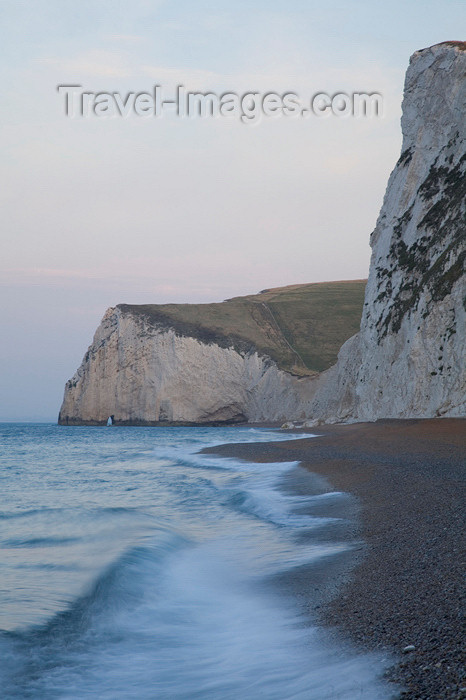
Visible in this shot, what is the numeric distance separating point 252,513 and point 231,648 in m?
5.60

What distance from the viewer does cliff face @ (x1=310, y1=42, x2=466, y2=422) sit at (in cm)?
2275

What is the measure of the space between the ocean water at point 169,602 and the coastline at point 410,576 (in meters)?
0.23

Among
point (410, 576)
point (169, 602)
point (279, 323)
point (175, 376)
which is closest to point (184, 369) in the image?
point (175, 376)

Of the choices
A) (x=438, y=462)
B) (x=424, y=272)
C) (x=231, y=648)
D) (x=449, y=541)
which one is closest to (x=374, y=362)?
(x=424, y=272)

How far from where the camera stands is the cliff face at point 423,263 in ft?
74.6

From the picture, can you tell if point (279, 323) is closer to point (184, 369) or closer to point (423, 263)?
point (184, 369)

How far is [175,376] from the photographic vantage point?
67.3m

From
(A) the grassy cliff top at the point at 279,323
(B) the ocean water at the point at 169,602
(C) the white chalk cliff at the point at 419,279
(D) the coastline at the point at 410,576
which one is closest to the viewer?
(D) the coastline at the point at 410,576

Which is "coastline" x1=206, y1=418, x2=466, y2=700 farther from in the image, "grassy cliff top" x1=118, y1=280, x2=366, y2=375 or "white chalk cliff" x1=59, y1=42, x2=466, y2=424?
"grassy cliff top" x1=118, y1=280, x2=366, y2=375

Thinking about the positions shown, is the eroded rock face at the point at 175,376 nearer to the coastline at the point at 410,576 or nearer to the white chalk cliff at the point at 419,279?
the white chalk cliff at the point at 419,279

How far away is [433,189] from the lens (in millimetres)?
29203

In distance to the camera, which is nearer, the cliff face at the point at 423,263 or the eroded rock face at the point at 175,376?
the cliff face at the point at 423,263

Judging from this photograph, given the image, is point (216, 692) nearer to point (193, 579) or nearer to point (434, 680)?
point (434, 680)

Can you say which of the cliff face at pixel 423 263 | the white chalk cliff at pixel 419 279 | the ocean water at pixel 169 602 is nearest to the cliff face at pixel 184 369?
the white chalk cliff at pixel 419 279
